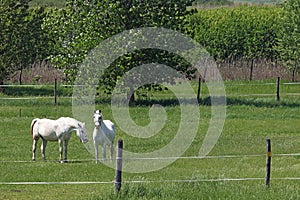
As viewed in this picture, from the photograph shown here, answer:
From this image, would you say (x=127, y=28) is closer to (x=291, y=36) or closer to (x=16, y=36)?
(x=16, y=36)

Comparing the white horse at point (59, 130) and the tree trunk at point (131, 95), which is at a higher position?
the tree trunk at point (131, 95)

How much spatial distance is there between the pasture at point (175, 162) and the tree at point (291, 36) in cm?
985

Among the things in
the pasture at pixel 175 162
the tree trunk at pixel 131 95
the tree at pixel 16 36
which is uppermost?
the tree at pixel 16 36

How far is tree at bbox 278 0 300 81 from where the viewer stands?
45750mm

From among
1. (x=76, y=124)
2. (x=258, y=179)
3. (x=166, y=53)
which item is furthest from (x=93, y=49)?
(x=258, y=179)

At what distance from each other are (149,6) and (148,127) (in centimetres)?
871

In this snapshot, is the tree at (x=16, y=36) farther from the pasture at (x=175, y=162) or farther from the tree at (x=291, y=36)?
the tree at (x=291, y=36)

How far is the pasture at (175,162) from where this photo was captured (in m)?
16.1

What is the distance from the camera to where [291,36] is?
46.4 m

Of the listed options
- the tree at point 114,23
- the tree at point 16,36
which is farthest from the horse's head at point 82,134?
the tree at point 16,36

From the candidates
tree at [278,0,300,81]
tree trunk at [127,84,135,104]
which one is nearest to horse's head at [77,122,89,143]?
tree trunk at [127,84,135,104]

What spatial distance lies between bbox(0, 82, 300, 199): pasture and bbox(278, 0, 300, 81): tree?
985 centimetres

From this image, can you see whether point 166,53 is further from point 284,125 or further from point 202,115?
point 284,125

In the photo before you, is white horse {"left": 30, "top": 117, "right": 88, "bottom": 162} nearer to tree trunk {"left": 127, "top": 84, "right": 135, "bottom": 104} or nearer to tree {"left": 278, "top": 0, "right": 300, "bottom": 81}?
tree trunk {"left": 127, "top": 84, "right": 135, "bottom": 104}
